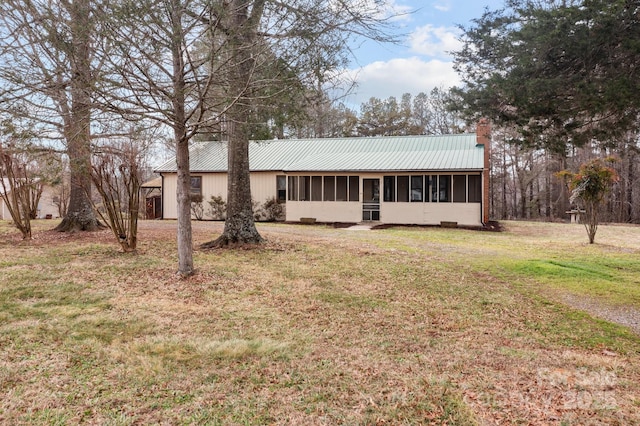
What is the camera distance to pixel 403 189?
57.5 feet

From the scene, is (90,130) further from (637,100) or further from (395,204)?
(395,204)

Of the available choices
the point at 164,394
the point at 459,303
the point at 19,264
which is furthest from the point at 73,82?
the point at 459,303

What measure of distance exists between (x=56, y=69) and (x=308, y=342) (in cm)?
542

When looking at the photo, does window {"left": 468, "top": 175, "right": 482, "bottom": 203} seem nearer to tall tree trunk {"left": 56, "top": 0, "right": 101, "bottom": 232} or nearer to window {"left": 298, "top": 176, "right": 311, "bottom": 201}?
window {"left": 298, "top": 176, "right": 311, "bottom": 201}

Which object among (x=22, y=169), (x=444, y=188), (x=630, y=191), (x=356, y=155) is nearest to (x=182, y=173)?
(x=22, y=169)

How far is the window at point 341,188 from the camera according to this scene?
1817 centimetres

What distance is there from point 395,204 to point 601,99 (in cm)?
1247

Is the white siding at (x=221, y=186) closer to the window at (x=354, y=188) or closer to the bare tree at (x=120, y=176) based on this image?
the window at (x=354, y=188)

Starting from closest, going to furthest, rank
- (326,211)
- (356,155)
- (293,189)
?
1. (326,211)
2. (293,189)
3. (356,155)

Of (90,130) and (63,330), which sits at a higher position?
(90,130)

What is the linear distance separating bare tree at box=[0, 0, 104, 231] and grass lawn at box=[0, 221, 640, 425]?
240 cm

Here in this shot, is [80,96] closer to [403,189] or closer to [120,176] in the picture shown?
[120,176]

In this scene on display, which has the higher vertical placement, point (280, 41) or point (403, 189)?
point (280, 41)

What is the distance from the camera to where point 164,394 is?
2918 mm
